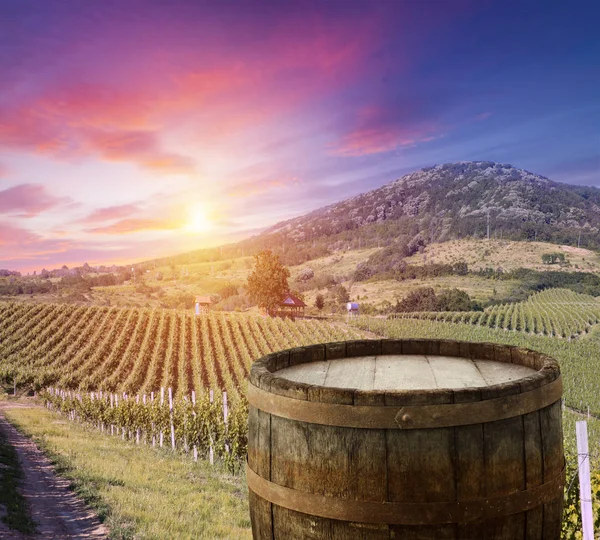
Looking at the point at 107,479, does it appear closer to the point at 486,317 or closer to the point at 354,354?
the point at 354,354

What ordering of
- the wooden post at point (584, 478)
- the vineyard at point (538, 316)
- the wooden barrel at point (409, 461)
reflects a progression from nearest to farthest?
the wooden barrel at point (409, 461), the wooden post at point (584, 478), the vineyard at point (538, 316)

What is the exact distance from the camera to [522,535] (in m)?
2.05

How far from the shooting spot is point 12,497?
8.88 meters

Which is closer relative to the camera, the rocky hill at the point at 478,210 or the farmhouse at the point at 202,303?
the farmhouse at the point at 202,303

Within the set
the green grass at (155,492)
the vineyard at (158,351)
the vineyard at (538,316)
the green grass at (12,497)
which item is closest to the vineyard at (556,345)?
the vineyard at (158,351)

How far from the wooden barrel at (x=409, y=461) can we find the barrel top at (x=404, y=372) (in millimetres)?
478

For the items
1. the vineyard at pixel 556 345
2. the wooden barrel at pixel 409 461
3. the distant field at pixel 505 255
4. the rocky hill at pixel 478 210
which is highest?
the rocky hill at pixel 478 210

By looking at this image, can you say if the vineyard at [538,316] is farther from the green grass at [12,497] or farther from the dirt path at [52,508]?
the green grass at [12,497]

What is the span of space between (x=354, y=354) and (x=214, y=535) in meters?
4.60

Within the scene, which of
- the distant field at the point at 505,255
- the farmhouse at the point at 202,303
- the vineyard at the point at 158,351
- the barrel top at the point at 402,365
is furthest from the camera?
the distant field at the point at 505,255

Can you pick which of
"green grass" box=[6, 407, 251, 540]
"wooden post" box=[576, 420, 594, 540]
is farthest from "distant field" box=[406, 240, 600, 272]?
"wooden post" box=[576, 420, 594, 540]

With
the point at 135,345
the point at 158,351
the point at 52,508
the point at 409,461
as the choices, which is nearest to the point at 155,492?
the point at 52,508

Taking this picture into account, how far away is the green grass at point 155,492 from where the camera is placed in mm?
6969

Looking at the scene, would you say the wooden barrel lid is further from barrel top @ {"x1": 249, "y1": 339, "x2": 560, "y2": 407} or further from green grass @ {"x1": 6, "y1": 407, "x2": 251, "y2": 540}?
green grass @ {"x1": 6, "y1": 407, "x2": 251, "y2": 540}
